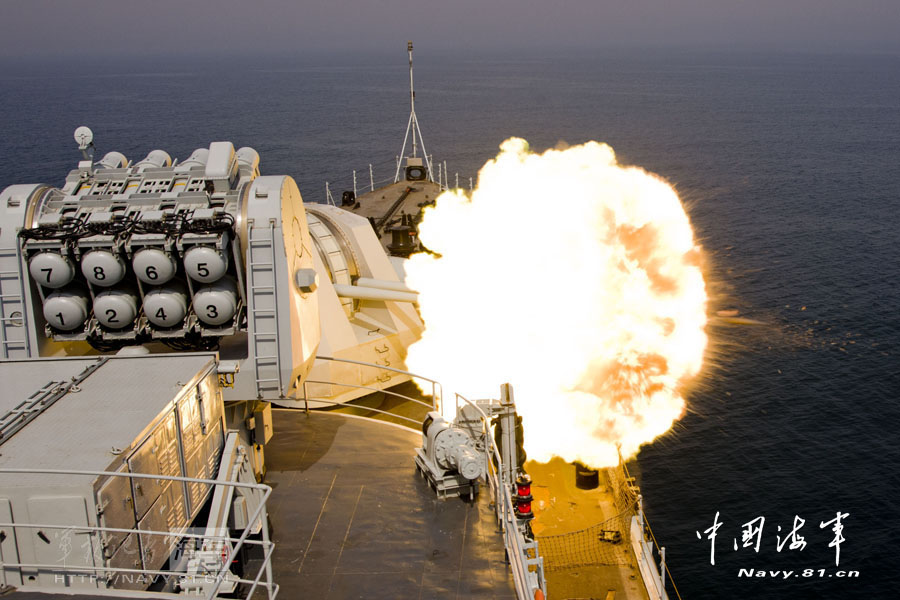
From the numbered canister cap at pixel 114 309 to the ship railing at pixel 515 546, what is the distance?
6186mm

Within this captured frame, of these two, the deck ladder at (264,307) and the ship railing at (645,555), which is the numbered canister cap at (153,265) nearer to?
the deck ladder at (264,307)

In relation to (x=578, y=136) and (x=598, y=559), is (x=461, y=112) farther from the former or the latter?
(x=598, y=559)

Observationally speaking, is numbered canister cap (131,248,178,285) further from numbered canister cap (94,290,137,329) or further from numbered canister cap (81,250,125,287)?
numbered canister cap (94,290,137,329)

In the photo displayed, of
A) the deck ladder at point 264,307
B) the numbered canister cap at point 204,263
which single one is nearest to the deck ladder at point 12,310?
the numbered canister cap at point 204,263

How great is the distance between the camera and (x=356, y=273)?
1222 inches

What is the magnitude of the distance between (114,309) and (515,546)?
7910mm

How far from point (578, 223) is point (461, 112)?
12309 centimetres

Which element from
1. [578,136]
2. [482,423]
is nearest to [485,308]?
[482,423]

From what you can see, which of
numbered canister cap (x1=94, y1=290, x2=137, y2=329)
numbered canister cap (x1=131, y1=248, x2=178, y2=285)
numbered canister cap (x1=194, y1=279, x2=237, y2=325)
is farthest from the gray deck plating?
numbered canister cap (x1=131, y1=248, x2=178, y2=285)

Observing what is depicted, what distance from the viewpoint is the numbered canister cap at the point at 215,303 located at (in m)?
14.2

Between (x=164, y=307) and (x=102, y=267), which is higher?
(x=102, y=267)

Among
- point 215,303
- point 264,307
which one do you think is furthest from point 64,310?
point 264,307

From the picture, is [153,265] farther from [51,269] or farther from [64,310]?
[64,310]

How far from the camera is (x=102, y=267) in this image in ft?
45.9
